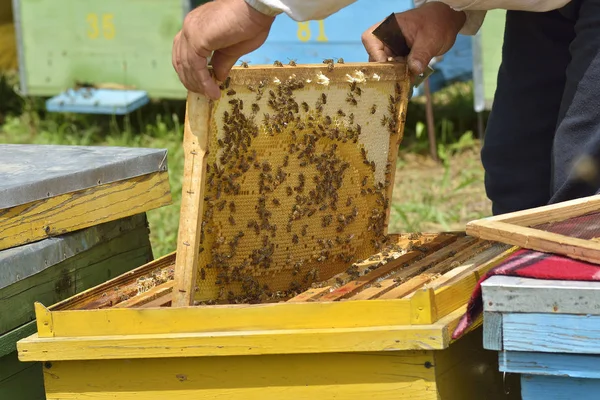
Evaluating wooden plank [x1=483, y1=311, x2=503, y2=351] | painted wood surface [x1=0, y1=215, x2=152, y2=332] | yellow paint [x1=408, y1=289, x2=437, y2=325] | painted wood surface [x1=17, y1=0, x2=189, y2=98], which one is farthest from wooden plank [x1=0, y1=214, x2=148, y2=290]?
painted wood surface [x1=17, y1=0, x2=189, y2=98]

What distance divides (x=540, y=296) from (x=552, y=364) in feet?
0.41

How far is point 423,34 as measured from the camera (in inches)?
91.6

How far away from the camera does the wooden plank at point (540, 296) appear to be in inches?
60.7

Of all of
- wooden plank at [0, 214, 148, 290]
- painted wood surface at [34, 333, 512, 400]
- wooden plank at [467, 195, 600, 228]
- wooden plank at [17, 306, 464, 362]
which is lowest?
painted wood surface at [34, 333, 512, 400]

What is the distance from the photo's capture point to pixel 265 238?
228 cm

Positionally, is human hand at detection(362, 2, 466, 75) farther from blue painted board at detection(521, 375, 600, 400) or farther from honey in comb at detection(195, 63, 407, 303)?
blue painted board at detection(521, 375, 600, 400)

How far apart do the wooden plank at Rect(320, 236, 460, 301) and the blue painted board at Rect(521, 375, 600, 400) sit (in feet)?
1.52

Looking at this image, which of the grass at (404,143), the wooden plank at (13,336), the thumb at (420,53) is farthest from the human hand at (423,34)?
the grass at (404,143)

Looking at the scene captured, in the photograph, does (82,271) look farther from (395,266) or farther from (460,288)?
(460,288)

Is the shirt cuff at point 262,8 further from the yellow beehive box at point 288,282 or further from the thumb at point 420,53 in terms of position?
the thumb at point 420,53

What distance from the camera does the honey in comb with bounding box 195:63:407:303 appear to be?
215 centimetres

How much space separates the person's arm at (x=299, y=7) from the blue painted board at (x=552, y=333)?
715 millimetres

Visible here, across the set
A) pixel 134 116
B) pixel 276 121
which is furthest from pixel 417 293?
pixel 134 116

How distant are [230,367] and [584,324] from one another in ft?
2.24
